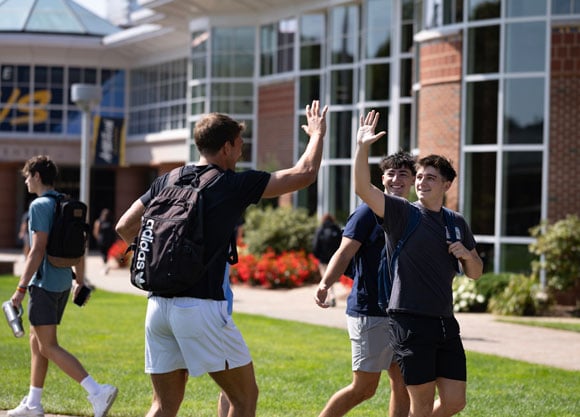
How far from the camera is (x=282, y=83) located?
32969mm

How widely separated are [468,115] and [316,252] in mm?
3992

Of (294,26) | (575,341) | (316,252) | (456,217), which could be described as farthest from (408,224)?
(294,26)

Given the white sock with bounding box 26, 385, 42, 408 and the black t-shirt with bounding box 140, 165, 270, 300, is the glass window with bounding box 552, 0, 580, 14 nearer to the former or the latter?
the white sock with bounding box 26, 385, 42, 408

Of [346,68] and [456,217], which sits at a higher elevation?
[346,68]

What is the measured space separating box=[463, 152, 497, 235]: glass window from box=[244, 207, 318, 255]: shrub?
273 inches

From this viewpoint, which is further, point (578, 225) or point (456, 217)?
point (578, 225)

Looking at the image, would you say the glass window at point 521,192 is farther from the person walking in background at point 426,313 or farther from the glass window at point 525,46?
the person walking in background at point 426,313

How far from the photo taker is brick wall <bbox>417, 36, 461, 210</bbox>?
21688 mm

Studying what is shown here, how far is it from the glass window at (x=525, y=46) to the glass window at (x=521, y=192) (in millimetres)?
1612

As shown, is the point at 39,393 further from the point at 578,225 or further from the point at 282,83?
the point at 282,83

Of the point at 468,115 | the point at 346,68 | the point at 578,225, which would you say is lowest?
the point at 578,225

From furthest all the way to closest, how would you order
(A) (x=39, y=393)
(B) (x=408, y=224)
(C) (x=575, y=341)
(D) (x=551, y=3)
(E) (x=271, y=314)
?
(D) (x=551, y=3), (E) (x=271, y=314), (C) (x=575, y=341), (A) (x=39, y=393), (B) (x=408, y=224)

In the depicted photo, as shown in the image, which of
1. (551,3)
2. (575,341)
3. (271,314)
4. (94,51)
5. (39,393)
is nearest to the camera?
(39,393)

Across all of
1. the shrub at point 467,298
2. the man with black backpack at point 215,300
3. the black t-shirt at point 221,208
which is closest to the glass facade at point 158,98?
the shrub at point 467,298
